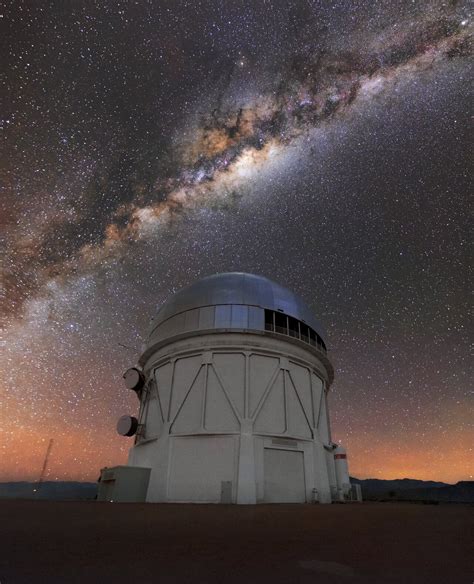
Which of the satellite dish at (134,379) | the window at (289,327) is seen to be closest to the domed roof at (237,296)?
the window at (289,327)

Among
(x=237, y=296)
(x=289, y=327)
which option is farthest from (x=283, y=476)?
(x=237, y=296)

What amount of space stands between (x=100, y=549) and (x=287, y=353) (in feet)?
57.6

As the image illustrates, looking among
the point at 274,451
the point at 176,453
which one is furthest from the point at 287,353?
the point at 176,453

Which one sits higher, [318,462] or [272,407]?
[272,407]

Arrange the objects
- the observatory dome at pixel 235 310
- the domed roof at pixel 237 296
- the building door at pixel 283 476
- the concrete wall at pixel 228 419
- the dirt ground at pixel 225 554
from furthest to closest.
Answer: the domed roof at pixel 237 296
the observatory dome at pixel 235 310
the building door at pixel 283 476
the concrete wall at pixel 228 419
the dirt ground at pixel 225 554

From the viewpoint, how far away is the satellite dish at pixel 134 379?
23667 millimetres

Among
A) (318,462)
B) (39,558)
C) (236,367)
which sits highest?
(236,367)

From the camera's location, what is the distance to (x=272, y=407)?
20.2 meters

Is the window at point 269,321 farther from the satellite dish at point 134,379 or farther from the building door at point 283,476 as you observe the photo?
the satellite dish at point 134,379

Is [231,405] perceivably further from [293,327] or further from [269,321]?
[293,327]

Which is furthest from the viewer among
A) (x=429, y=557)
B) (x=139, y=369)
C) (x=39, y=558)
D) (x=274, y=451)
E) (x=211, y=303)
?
(x=139, y=369)

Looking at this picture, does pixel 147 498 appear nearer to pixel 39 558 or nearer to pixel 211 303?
pixel 211 303

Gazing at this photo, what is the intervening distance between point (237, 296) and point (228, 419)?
7317 millimetres

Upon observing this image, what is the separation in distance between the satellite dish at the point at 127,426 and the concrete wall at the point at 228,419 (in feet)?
1.81
